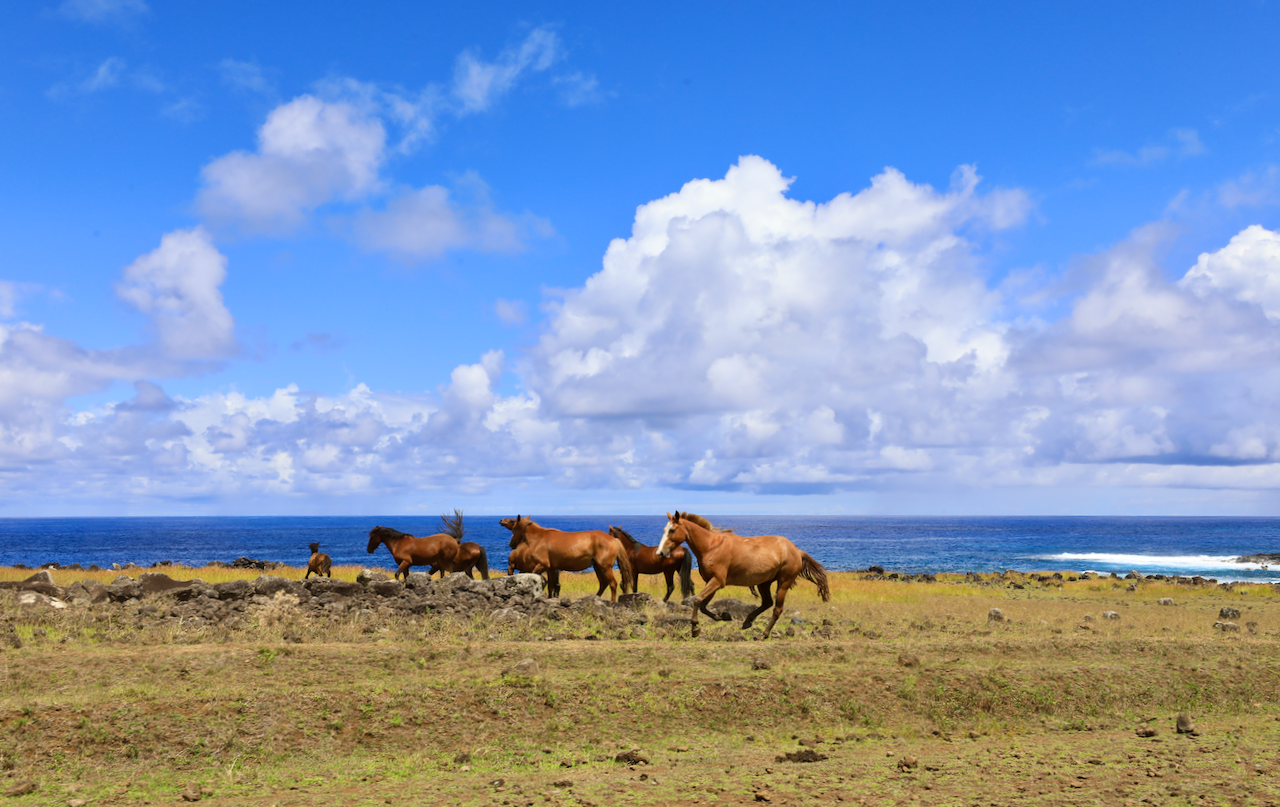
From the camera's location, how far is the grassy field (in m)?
8.44

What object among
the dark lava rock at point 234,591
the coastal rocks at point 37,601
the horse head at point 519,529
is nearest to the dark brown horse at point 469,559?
the horse head at point 519,529

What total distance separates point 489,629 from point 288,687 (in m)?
4.93

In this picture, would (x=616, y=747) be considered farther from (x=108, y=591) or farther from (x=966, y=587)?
(x=966, y=587)

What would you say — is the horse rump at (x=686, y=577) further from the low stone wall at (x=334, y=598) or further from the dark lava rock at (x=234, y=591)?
the dark lava rock at (x=234, y=591)

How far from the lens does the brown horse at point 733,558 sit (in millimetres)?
16047

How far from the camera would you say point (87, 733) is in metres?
9.48

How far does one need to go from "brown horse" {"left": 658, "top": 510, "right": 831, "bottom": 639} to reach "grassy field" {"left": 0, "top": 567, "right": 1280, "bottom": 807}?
121cm

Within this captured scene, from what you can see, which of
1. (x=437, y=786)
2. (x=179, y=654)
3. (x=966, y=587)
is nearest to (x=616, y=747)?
(x=437, y=786)

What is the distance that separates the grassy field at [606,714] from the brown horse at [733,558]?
3.98ft

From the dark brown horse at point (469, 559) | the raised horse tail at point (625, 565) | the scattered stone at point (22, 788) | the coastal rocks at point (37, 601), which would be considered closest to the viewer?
the scattered stone at point (22, 788)

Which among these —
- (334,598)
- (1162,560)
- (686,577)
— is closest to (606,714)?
(334,598)

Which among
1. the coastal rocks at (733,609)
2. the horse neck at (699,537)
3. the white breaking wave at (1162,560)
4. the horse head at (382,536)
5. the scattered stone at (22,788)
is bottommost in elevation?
the white breaking wave at (1162,560)

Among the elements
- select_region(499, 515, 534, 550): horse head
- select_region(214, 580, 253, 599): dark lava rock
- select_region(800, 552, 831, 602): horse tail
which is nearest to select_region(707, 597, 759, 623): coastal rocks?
select_region(800, 552, 831, 602): horse tail

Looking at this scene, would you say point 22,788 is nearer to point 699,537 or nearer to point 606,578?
point 699,537
